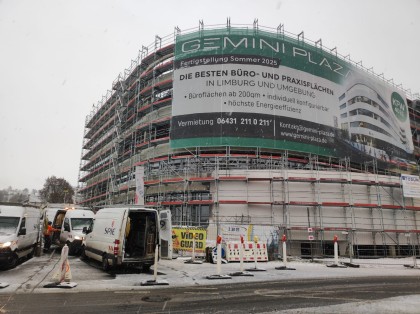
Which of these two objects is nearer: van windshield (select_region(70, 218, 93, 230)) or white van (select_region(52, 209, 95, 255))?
white van (select_region(52, 209, 95, 255))

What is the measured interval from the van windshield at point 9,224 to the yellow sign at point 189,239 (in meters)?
7.90

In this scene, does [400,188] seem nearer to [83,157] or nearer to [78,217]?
[78,217]

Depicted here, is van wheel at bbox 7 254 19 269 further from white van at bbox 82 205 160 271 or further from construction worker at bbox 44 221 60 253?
construction worker at bbox 44 221 60 253

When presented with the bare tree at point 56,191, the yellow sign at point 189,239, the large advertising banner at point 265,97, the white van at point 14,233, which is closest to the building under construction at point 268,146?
the large advertising banner at point 265,97

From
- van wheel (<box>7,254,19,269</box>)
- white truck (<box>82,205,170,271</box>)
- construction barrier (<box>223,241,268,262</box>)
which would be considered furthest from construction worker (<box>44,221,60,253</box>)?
construction barrier (<box>223,241,268,262</box>)

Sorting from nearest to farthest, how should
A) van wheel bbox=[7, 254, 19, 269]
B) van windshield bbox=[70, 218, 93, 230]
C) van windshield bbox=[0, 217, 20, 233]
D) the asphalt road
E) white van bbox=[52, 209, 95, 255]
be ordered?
the asphalt road → van wheel bbox=[7, 254, 19, 269] → van windshield bbox=[0, 217, 20, 233] → white van bbox=[52, 209, 95, 255] → van windshield bbox=[70, 218, 93, 230]

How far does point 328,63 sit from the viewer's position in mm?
29219

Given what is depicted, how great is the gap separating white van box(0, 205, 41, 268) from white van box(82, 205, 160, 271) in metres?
2.52

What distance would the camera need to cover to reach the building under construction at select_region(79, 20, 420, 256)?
2227cm

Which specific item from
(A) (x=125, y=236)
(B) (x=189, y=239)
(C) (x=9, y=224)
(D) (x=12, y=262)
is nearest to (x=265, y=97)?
(B) (x=189, y=239)

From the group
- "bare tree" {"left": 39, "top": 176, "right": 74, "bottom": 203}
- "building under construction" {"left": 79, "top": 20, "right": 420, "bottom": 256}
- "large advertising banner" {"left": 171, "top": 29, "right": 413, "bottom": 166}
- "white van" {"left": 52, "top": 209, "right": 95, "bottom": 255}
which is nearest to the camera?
"white van" {"left": 52, "top": 209, "right": 95, "bottom": 255}

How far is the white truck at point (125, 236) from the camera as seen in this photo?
11086mm

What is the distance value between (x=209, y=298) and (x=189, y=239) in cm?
936

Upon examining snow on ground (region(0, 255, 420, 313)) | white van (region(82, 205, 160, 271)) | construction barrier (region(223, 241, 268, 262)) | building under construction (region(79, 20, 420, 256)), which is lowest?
snow on ground (region(0, 255, 420, 313))
